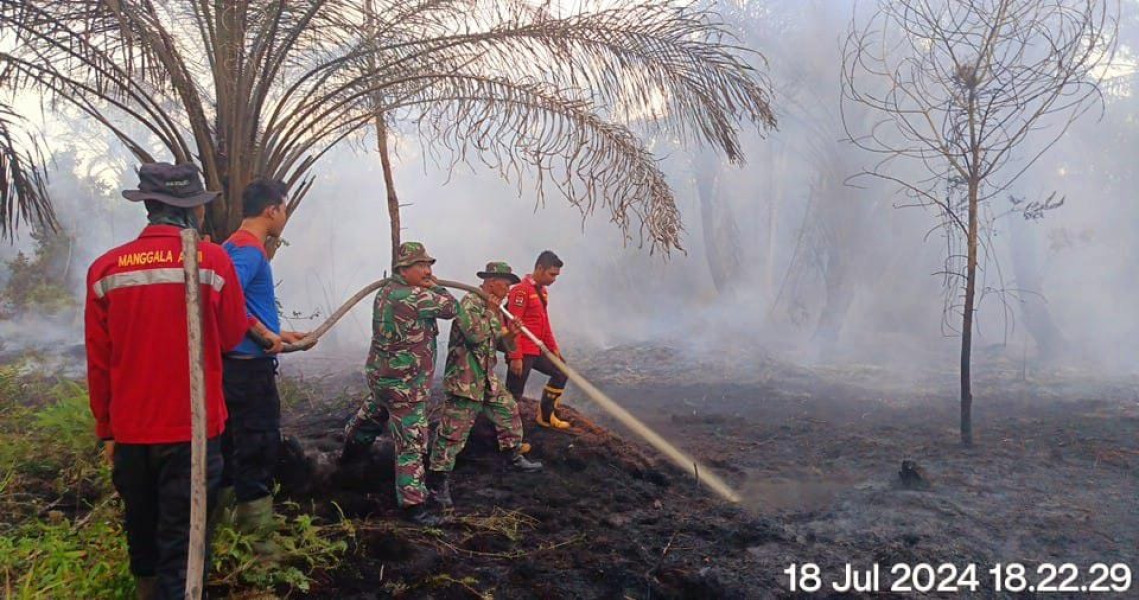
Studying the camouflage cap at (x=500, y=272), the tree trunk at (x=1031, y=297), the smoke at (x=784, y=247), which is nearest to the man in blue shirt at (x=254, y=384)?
the camouflage cap at (x=500, y=272)

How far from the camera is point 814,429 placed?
852cm

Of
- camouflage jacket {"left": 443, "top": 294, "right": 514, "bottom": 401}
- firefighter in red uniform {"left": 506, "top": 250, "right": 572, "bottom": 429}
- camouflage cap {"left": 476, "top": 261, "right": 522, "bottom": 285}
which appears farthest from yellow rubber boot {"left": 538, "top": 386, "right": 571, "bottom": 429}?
camouflage jacket {"left": 443, "top": 294, "right": 514, "bottom": 401}

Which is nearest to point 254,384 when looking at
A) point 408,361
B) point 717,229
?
point 408,361

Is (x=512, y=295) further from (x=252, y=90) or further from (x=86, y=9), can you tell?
(x=86, y=9)

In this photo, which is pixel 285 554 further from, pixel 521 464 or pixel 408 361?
pixel 521 464

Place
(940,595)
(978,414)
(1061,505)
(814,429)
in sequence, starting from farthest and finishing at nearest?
(978,414)
(814,429)
(1061,505)
(940,595)

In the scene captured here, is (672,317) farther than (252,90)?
Yes

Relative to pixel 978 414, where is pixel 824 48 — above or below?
above

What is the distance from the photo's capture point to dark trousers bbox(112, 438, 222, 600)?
2656 millimetres

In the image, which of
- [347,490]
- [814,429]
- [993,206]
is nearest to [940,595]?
[347,490]

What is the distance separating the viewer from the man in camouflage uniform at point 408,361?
14.7 feet

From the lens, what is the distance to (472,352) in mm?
5266

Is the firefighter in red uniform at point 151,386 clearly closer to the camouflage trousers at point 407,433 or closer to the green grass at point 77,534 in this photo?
the green grass at point 77,534

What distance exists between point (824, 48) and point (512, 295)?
12.3 metres
